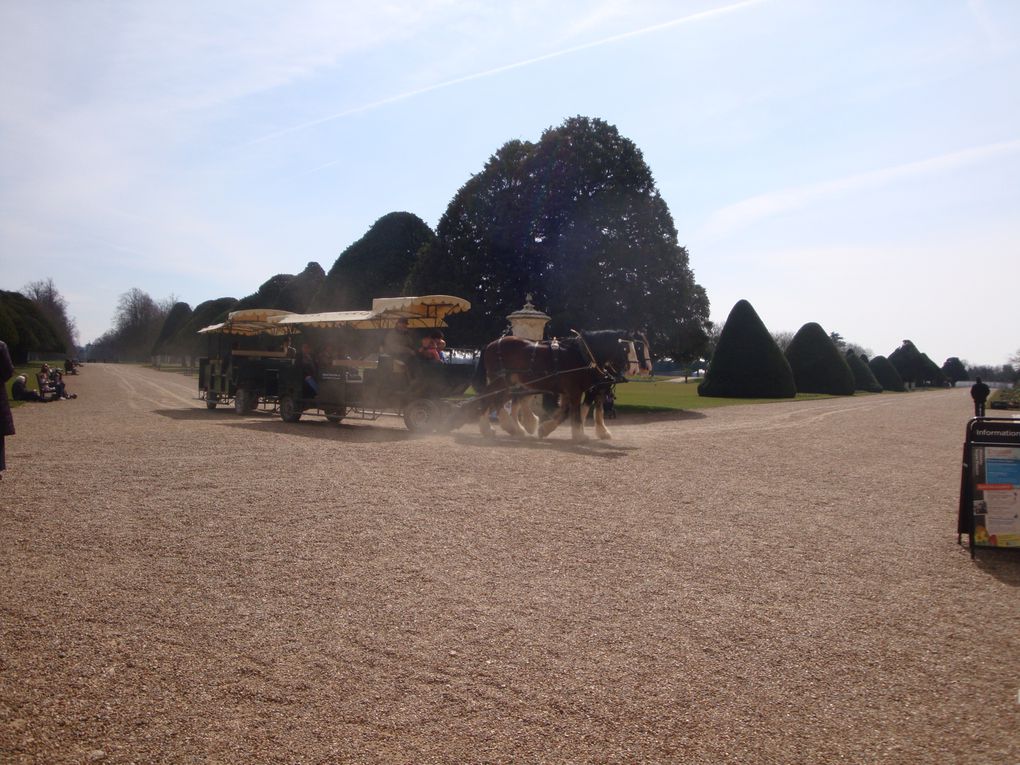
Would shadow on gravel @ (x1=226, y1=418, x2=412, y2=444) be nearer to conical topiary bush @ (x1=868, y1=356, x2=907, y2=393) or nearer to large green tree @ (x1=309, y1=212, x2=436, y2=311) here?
large green tree @ (x1=309, y1=212, x2=436, y2=311)

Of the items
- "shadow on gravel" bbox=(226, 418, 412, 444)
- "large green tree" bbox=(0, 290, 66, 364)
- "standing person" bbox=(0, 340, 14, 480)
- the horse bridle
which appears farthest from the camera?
"large green tree" bbox=(0, 290, 66, 364)

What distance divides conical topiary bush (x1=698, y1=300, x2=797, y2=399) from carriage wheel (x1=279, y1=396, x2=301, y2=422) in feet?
74.8

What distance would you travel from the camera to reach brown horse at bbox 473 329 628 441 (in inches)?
555

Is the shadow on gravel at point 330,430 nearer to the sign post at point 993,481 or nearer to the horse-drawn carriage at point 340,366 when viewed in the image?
the horse-drawn carriage at point 340,366

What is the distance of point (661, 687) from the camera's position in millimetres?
3799

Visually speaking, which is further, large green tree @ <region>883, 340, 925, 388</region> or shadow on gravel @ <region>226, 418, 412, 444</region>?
large green tree @ <region>883, 340, 925, 388</region>

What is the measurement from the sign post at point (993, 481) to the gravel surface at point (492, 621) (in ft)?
0.89

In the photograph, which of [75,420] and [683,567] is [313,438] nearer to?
[75,420]

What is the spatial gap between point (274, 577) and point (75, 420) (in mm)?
14143

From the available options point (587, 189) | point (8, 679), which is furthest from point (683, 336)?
point (8, 679)

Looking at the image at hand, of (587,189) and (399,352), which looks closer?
(399,352)

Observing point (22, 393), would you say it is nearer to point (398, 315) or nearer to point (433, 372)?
point (398, 315)

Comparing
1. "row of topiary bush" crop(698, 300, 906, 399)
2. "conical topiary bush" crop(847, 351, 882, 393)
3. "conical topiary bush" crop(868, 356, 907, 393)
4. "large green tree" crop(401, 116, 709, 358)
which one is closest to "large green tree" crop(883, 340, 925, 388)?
"conical topiary bush" crop(868, 356, 907, 393)

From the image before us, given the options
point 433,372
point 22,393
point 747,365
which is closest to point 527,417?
point 433,372
